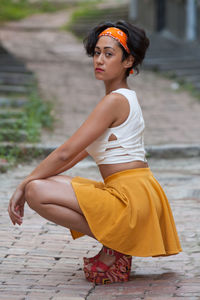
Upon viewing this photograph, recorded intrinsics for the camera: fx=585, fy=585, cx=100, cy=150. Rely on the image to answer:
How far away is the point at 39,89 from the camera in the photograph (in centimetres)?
1191

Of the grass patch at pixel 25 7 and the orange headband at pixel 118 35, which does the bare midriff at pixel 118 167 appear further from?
the grass patch at pixel 25 7

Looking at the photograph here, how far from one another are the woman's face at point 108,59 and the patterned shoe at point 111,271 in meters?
1.03

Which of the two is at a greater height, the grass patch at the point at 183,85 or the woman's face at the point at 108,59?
the woman's face at the point at 108,59

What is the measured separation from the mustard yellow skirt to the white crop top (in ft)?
0.33

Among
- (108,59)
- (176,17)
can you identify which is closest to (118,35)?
(108,59)

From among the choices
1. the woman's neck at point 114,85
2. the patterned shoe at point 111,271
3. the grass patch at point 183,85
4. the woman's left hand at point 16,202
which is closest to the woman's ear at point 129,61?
the woman's neck at point 114,85

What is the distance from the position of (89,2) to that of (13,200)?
25.8 meters

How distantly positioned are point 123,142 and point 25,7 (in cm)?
2598

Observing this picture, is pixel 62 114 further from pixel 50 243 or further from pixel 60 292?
pixel 60 292

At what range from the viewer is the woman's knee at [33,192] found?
3254mm

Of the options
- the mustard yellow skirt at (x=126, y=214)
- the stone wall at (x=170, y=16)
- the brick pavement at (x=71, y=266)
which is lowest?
the stone wall at (x=170, y=16)

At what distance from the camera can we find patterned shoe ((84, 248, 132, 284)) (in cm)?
338

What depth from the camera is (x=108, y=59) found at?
3406 millimetres

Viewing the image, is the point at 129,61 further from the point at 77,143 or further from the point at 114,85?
the point at 77,143
